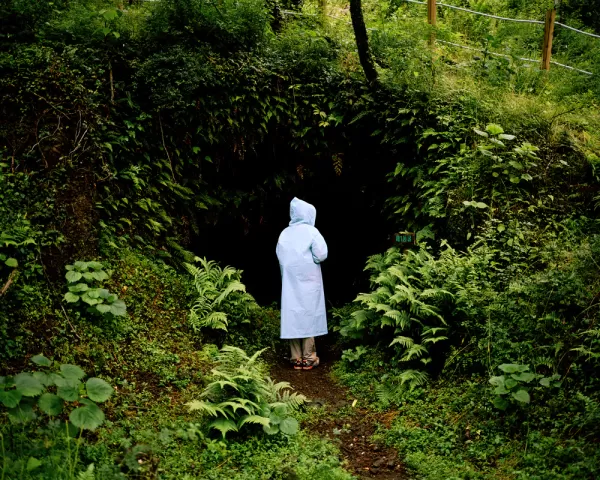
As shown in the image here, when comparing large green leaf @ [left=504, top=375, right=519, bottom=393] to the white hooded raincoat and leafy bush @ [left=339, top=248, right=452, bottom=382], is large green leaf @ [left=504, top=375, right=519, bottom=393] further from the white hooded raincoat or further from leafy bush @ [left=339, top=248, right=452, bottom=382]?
the white hooded raincoat

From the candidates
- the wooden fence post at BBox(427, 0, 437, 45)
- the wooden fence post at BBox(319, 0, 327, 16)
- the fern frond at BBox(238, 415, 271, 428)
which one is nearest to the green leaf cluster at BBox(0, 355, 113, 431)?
the fern frond at BBox(238, 415, 271, 428)

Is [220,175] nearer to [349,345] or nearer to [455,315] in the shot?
[349,345]

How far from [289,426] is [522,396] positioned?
2.55 metres

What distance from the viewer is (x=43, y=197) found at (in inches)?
264

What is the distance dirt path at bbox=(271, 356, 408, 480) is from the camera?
565 cm

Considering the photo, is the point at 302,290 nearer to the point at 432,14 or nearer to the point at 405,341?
the point at 405,341

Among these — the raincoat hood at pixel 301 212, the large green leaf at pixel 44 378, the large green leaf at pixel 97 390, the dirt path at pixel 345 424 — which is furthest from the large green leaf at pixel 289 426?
the raincoat hood at pixel 301 212

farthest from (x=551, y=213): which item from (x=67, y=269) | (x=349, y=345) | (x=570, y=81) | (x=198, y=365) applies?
(x=67, y=269)

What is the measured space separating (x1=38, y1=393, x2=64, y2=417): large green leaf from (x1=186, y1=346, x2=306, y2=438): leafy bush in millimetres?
1564

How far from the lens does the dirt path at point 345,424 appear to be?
5.65 metres

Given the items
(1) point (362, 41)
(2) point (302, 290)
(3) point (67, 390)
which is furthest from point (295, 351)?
(1) point (362, 41)

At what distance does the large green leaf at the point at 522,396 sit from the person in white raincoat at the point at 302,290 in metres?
3.61

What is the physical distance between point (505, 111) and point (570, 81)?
3215 millimetres

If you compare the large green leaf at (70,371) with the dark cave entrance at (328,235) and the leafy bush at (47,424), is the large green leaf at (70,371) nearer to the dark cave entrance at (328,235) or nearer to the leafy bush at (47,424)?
the leafy bush at (47,424)
